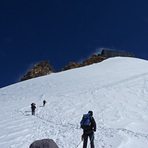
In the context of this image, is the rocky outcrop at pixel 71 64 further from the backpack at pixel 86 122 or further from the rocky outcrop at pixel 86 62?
the backpack at pixel 86 122

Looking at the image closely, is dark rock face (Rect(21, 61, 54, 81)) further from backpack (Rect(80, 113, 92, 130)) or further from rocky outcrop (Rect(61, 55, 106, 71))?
backpack (Rect(80, 113, 92, 130))

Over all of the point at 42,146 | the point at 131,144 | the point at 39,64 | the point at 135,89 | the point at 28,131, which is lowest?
the point at 131,144

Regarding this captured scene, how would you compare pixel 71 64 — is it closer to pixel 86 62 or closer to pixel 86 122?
pixel 86 62

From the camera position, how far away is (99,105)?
31.6 ft

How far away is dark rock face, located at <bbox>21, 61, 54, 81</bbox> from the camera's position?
69.9 meters

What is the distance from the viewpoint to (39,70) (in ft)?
243

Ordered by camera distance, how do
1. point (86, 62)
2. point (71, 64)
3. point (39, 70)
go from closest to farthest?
1. point (86, 62)
2. point (71, 64)
3. point (39, 70)

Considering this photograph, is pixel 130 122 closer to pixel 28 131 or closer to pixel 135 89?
pixel 28 131

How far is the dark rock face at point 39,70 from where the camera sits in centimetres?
6986

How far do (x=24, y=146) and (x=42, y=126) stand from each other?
224cm

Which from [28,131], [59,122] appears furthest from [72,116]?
[28,131]

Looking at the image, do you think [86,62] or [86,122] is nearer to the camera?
[86,122]

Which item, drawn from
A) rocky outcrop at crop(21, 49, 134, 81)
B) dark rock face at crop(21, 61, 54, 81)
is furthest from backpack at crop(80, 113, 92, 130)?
dark rock face at crop(21, 61, 54, 81)

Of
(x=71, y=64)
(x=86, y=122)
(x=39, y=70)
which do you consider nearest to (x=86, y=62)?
(x=71, y=64)
